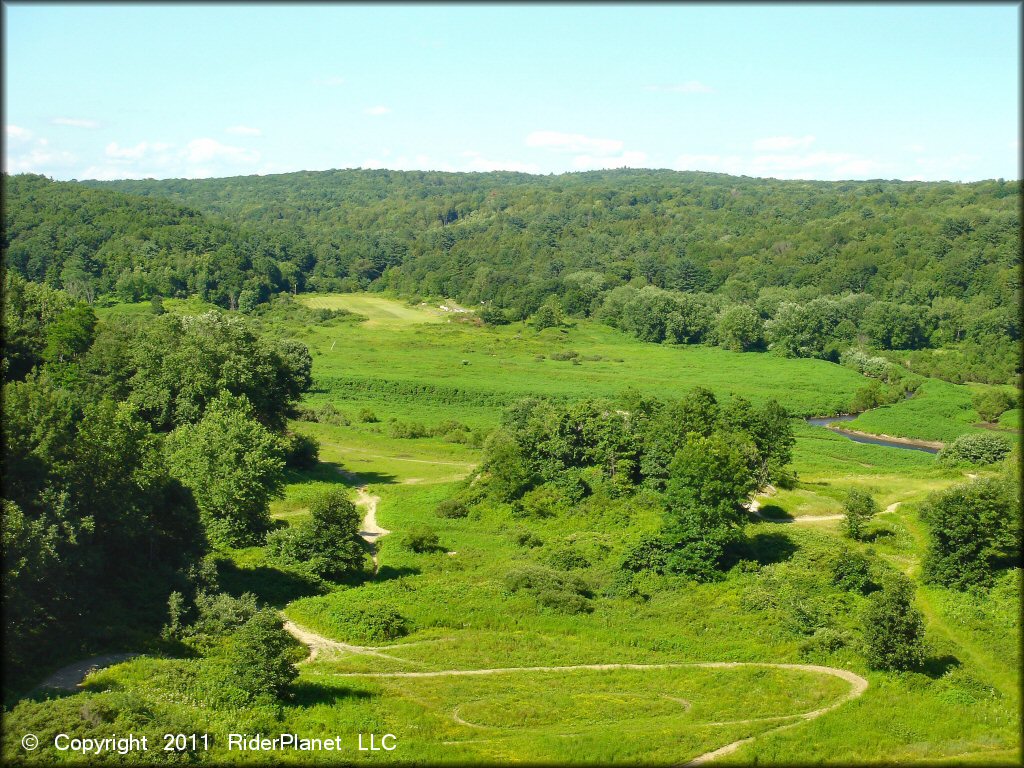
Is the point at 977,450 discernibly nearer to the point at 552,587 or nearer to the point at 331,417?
the point at 552,587

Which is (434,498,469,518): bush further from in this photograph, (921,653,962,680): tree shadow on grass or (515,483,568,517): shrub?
(921,653,962,680): tree shadow on grass

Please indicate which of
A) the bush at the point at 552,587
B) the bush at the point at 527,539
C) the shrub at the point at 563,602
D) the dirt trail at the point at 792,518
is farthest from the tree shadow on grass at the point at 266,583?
the dirt trail at the point at 792,518

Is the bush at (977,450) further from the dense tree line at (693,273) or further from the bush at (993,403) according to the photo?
the dense tree line at (693,273)

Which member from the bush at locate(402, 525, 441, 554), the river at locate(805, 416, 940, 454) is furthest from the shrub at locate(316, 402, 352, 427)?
the river at locate(805, 416, 940, 454)

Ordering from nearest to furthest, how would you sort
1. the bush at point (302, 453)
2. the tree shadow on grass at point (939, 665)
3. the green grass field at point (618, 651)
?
the green grass field at point (618, 651), the tree shadow on grass at point (939, 665), the bush at point (302, 453)

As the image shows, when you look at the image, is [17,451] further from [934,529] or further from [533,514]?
[934,529]

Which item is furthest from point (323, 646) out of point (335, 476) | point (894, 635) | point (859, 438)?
point (859, 438)
